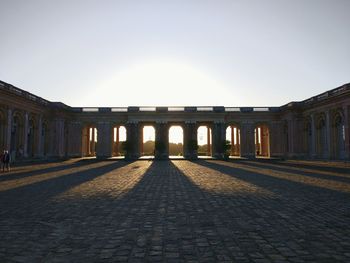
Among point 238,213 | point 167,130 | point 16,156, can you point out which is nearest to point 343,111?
point 167,130

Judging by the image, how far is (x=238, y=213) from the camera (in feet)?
24.5

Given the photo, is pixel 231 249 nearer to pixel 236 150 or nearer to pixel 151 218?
pixel 151 218

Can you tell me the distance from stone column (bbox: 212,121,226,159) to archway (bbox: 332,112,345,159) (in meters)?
18.2

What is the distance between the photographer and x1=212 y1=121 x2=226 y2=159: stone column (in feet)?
165

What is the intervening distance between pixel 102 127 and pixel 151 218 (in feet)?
155

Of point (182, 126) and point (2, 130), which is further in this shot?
point (182, 126)

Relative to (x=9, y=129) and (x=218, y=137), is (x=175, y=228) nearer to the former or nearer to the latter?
(x=9, y=129)

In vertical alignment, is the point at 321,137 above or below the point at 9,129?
below

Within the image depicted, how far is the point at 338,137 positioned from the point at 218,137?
19704mm

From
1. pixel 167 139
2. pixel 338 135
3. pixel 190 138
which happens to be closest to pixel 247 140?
pixel 190 138

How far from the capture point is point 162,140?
51.3 metres

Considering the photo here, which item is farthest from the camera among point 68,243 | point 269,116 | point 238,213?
point 269,116

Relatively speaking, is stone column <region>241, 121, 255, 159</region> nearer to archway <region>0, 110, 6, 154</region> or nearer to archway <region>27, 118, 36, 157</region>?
archway <region>27, 118, 36, 157</region>

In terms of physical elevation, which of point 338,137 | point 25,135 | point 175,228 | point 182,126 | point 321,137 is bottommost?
point 175,228
